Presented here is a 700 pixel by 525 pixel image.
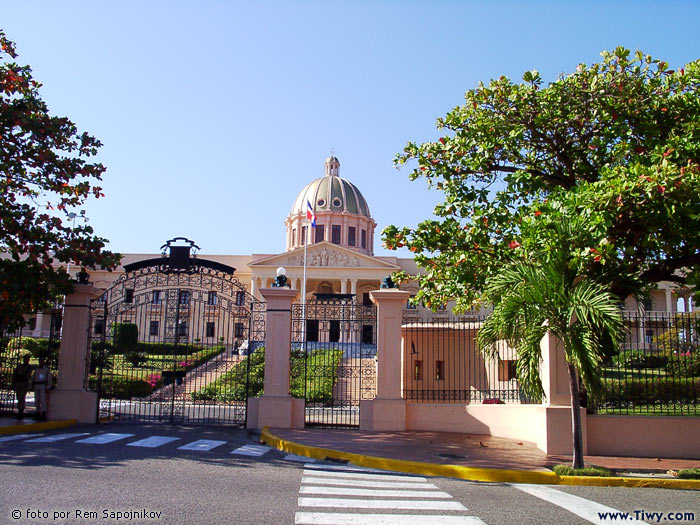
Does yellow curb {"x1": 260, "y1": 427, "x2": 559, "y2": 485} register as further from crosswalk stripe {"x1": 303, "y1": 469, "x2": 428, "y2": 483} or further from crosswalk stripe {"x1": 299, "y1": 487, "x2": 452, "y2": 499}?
crosswalk stripe {"x1": 299, "y1": 487, "x2": 452, "y2": 499}

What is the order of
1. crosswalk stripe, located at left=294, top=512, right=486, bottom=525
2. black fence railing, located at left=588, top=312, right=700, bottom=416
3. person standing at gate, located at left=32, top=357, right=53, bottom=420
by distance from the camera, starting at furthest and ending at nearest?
person standing at gate, located at left=32, top=357, right=53, bottom=420 < black fence railing, located at left=588, top=312, right=700, bottom=416 < crosswalk stripe, located at left=294, top=512, right=486, bottom=525

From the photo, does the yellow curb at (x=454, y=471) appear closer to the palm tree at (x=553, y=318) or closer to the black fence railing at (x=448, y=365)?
the palm tree at (x=553, y=318)

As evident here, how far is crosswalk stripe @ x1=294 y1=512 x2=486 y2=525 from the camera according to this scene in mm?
5859

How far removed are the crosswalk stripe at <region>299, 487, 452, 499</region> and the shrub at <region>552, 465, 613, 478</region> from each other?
258cm

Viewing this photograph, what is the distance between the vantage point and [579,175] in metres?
13.1

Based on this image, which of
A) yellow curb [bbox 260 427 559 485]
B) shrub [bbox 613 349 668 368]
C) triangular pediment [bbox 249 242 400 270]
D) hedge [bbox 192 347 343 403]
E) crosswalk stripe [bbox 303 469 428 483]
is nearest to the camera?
crosswalk stripe [bbox 303 469 428 483]

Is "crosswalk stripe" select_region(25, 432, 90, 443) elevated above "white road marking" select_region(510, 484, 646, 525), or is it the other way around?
"crosswalk stripe" select_region(25, 432, 90, 443)

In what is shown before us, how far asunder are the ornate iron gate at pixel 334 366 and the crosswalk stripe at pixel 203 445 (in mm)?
2784

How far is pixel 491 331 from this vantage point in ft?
32.9

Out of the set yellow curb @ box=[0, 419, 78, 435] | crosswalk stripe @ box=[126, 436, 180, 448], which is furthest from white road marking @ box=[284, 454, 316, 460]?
yellow curb @ box=[0, 419, 78, 435]

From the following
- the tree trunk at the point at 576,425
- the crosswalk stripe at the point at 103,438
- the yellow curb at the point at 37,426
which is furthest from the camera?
the yellow curb at the point at 37,426

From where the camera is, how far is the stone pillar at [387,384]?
1344 centimetres

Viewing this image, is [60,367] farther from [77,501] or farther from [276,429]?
[77,501]

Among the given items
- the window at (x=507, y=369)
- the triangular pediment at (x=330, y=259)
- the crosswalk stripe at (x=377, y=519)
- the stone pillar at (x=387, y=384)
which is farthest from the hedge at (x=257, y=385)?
the triangular pediment at (x=330, y=259)
